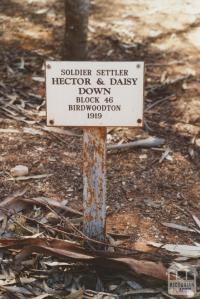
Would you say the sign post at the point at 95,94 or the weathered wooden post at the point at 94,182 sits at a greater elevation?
the sign post at the point at 95,94

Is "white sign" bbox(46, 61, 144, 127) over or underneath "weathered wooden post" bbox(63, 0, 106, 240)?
over

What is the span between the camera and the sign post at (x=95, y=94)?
3.89m

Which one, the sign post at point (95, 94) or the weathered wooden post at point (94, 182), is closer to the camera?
the sign post at point (95, 94)

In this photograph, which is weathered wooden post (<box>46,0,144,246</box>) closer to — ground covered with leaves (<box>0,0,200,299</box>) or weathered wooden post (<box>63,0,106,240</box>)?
weathered wooden post (<box>63,0,106,240</box>)

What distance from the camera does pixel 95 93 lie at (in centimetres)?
392

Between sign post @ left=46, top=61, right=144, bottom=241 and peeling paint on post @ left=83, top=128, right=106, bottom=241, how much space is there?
0.06ft

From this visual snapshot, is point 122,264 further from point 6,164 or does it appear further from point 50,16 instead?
point 50,16

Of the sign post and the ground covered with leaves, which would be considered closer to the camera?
the sign post

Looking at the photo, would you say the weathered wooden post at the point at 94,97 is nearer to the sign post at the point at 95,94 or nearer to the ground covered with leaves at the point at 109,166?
the sign post at the point at 95,94

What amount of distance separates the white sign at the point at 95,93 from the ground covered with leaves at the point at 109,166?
2.58 feet

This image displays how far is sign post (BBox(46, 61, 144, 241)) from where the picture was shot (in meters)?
3.89

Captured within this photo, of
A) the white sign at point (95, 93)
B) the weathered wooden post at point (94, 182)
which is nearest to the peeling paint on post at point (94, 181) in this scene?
the weathered wooden post at point (94, 182)

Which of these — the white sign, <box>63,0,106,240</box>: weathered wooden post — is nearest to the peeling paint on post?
<box>63,0,106,240</box>: weathered wooden post

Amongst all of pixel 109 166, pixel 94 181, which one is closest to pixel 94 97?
pixel 94 181
